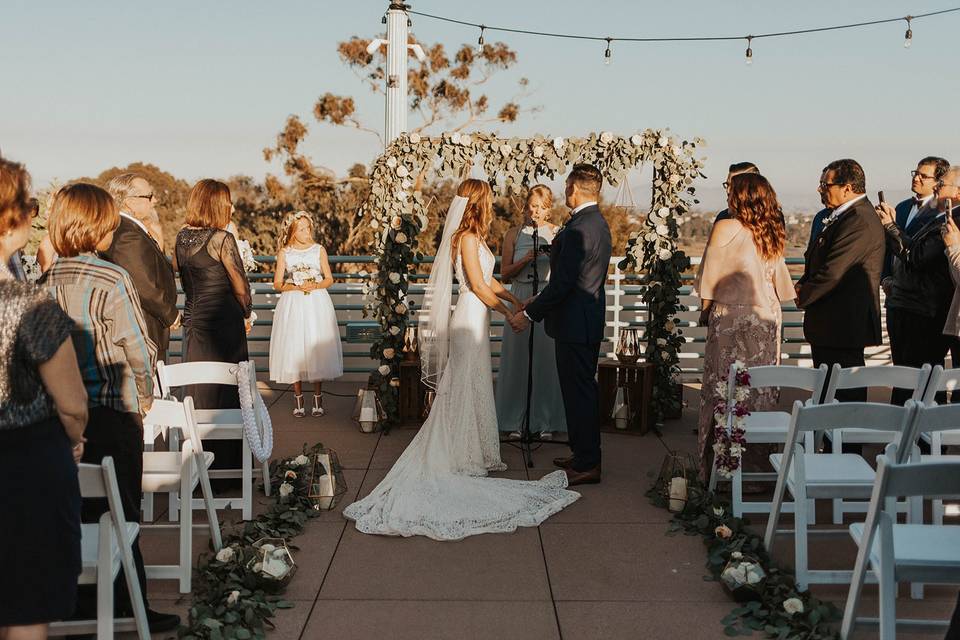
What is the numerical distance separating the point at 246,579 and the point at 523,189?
4467 millimetres

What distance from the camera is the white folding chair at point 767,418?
449 centimetres

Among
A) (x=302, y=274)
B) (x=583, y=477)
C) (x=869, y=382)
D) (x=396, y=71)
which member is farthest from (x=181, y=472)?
(x=396, y=71)

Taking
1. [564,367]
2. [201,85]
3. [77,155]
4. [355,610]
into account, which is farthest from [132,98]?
[355,610]

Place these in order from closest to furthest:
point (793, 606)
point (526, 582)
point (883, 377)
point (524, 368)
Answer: point (793, 606)
point (526, 582)
point (883, 377)
point (524, 368)

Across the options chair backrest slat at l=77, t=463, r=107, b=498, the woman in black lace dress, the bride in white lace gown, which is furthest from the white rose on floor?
the woman in black lace dress

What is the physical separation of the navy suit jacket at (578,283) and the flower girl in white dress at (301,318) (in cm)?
286

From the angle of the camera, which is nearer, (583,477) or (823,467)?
(823,467)

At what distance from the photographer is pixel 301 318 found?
26.1 feet

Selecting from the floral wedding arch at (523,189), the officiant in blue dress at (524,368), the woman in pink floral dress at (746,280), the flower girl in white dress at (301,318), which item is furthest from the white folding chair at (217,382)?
the flower girl in white dress at (301,318)

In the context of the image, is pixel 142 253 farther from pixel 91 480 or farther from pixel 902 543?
pixel 902 543

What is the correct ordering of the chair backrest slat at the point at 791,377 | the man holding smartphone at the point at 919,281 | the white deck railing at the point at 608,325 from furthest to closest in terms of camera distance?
the white deck railing at the point at 608,325 < the man holding smartphone at the point at 919,281 < the chair backrest slat at the point at 791,377

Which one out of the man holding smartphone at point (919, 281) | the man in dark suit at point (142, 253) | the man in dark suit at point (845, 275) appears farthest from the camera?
the man holding smartphone at point (919, 281)

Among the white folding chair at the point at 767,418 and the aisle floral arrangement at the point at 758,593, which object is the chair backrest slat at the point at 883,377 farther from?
the aisle floral arrangement at the point at 758,593

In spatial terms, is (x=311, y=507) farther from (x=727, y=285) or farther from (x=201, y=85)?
(x=201, y=85)
